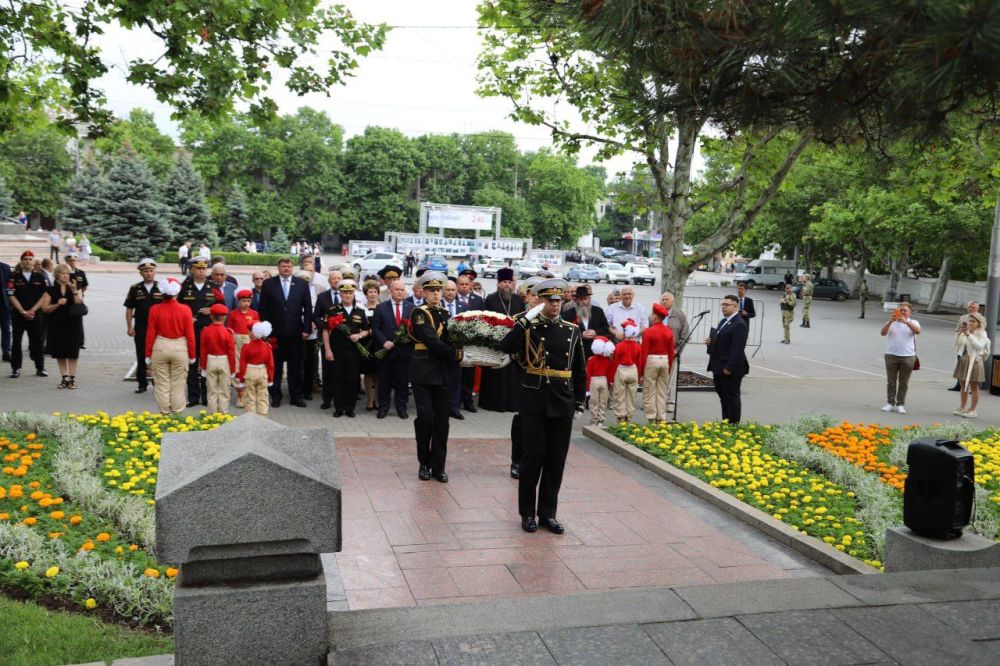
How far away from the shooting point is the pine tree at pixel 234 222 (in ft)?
202

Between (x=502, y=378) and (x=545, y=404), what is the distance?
4529 mm

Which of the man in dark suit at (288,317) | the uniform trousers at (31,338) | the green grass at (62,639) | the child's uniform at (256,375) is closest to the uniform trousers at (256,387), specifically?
the child's uniform at (256,375)

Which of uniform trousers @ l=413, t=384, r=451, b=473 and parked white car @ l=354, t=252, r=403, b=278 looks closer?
uniform trousers @ l=413, t=384, r=451, b=473

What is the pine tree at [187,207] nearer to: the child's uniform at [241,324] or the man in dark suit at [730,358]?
the child's uniform at [241,324]

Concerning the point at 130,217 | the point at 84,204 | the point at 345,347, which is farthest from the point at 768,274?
the point at 345,347

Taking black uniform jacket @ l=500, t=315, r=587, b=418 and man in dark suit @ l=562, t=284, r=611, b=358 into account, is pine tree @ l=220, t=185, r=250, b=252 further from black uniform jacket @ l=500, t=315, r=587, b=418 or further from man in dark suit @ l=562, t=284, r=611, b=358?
black uniform jacket @ l=500, t=315, r=587, b=418

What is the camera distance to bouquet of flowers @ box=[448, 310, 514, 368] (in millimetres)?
9102

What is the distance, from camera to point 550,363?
24.4ft

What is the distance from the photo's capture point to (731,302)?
40.9ft

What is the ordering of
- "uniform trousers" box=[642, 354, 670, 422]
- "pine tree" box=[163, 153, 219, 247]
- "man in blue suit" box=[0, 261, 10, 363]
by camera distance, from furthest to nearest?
"pine tree" box=[163, 153, 219, 247], "man in blue suit" box=[0, 261, 10, 363], "uniform trousers" box=[642, 354, 670, 422]

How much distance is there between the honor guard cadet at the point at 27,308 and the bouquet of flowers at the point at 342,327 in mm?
5168

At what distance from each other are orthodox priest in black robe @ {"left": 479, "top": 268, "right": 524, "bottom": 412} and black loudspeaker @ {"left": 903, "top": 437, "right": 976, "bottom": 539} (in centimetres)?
526

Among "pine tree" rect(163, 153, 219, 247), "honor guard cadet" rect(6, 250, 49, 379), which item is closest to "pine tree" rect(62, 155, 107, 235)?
"pine tree" rect(163, 153, 219, 247)

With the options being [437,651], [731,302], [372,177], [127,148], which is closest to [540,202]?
[372,177]
